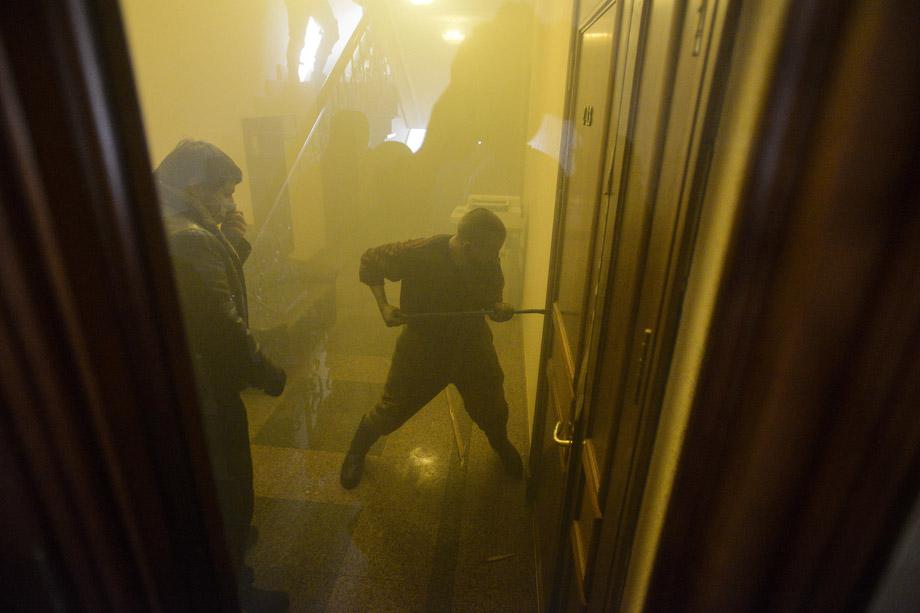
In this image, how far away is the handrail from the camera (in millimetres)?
3357

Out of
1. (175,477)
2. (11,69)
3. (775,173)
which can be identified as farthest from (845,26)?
(175,477)

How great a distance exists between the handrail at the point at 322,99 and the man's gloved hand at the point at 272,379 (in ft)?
6.07

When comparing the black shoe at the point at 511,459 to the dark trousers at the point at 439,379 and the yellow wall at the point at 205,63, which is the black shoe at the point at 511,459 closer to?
the dark trousers at the point at 439,379

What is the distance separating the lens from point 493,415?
2215 millimetres

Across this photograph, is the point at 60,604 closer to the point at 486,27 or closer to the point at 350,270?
the point at 350,270

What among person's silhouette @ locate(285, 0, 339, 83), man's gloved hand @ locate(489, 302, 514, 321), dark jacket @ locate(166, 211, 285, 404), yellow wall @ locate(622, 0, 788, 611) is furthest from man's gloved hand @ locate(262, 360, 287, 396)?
person's silhouette @ locate(285, 0, 339, 83)

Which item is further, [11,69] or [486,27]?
[486,27]

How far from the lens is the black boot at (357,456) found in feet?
7.30

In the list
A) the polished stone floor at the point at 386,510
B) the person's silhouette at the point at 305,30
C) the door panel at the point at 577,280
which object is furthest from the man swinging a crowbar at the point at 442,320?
the person's silhouette at the point at 305,30

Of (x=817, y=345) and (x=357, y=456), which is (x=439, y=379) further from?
(x=817, y=345)

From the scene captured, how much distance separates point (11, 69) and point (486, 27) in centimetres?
308

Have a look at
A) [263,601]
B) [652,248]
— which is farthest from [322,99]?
[652,248]

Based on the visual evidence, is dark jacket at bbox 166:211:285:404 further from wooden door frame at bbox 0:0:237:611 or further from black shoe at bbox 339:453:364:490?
wooden door frame at bbox 0:0:237:611

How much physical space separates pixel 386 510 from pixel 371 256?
108 centimetres
